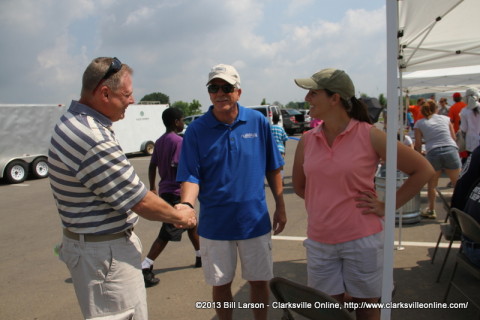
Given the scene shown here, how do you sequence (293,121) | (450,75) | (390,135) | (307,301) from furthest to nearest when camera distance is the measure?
(293,121), (450,75), (307,301), (390,135)

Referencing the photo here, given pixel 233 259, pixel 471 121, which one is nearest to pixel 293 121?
pixel 471 121

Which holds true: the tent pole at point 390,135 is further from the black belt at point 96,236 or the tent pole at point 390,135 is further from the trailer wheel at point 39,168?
the trailer wheel at point 39,168

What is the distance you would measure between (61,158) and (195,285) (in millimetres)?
2487

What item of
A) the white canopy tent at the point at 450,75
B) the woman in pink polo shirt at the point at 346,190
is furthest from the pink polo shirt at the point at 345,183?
the white canopy tent at the point at 450,75

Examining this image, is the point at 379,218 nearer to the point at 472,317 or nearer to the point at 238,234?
the point at 238,234

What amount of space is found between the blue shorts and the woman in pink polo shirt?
4196mm

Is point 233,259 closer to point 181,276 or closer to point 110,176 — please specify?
point 110,176

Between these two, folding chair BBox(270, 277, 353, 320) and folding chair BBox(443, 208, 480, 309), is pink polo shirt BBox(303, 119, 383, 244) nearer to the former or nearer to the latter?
folding chair BBox(270, 277, 353, 320)

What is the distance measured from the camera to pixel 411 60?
493 cm

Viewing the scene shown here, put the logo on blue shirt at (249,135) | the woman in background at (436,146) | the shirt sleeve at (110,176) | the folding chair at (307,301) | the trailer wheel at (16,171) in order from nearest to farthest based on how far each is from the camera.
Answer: the folding chair at (307,301) < the shirt sleeve at (110,176) < the logo on blue shirt at (249,135) < the woman in background at (436,146) < the trailer wheel at (16,171)

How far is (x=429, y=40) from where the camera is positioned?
4473 mm

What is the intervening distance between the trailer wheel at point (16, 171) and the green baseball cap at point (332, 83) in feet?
40.9

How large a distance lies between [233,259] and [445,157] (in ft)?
14.9

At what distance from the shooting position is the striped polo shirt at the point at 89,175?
1.83 m
